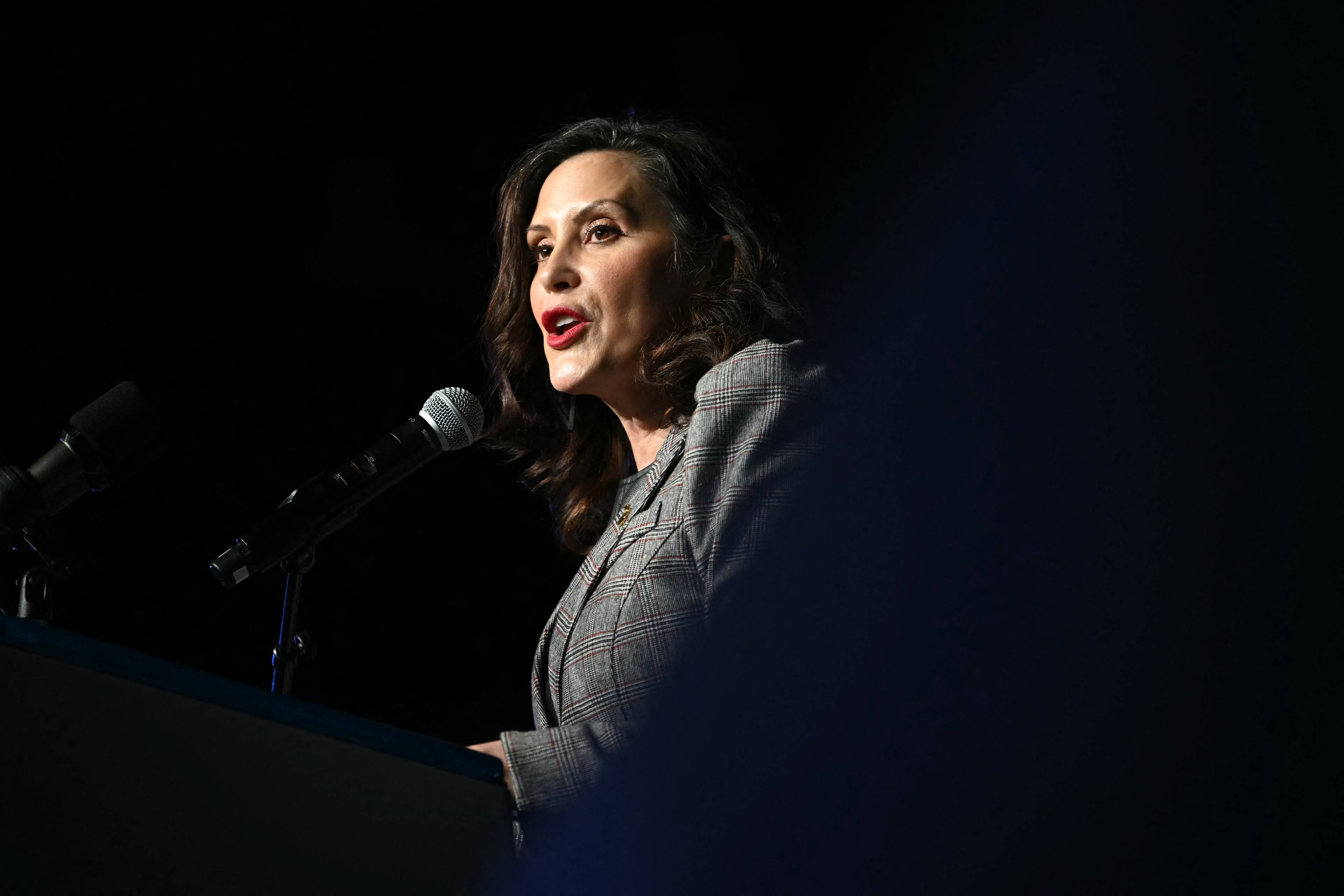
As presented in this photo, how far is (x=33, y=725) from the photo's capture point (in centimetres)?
74

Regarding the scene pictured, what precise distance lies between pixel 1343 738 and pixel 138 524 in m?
2.52

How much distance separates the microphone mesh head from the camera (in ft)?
5.11

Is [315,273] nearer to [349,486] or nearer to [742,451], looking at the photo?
[349,486]

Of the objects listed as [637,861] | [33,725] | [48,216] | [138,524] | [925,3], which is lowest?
[138,524]

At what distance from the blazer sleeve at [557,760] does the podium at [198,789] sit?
57 millimetres

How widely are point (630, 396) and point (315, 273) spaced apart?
1.24 m

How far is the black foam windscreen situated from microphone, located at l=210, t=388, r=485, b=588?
176 mm

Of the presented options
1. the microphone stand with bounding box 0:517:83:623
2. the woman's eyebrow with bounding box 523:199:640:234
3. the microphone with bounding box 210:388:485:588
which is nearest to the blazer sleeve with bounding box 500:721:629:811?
the microphone with bounding box 210:388:485:588

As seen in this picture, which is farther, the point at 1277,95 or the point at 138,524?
the point at 138,524

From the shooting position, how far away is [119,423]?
141cm

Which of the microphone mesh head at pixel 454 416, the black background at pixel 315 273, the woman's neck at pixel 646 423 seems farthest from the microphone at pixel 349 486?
the black background at pixel 315 273

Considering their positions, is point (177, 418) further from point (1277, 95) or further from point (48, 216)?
point (1277, 95)

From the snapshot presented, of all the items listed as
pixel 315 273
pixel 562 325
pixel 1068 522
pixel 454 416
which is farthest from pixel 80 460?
pixel 315 273

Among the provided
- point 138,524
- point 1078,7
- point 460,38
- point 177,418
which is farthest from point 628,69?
point 1078,7
